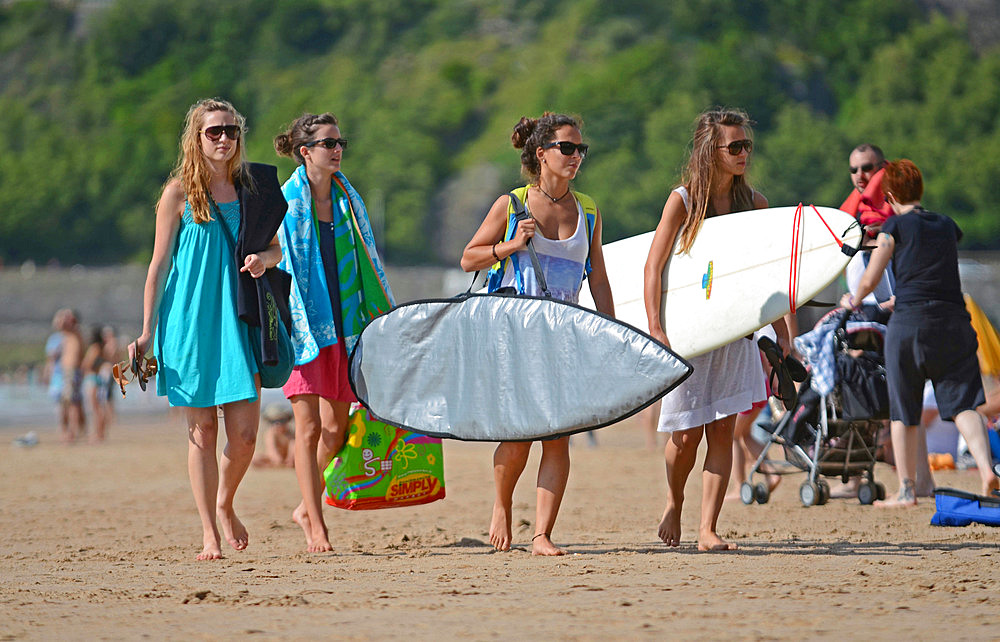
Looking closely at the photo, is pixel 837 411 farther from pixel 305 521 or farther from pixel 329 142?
pixel 329 142

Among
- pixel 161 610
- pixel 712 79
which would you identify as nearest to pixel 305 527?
pixel 161 610

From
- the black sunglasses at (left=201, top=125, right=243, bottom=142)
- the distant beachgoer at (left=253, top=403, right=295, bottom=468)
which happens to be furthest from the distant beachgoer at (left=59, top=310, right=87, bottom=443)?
the black sunglasses at (left=201, top=125, right=243, bottom=142)

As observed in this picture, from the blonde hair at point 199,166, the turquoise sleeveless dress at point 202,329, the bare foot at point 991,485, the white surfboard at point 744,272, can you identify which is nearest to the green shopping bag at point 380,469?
the turquoise sleeveless dress at point 202,329

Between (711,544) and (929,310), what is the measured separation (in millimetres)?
1777

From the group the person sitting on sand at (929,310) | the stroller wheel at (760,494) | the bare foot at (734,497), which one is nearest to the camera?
the person sitting on sand at (929,310)

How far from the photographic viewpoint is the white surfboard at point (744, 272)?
4.91 metres

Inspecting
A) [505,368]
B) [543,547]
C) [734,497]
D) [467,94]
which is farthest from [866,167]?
[467,94]

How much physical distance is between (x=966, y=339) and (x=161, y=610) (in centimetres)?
383

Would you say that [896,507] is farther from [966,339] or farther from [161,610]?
[161,610]

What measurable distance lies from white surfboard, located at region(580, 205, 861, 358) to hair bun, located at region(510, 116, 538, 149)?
2.41 ft

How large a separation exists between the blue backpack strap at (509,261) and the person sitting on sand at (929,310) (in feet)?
6.27

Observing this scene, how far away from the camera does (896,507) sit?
6.38 meters

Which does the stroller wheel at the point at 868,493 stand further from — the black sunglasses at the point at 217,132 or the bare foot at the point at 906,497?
the black sunglasses at the point at 217,132

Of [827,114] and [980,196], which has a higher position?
[827,114]
